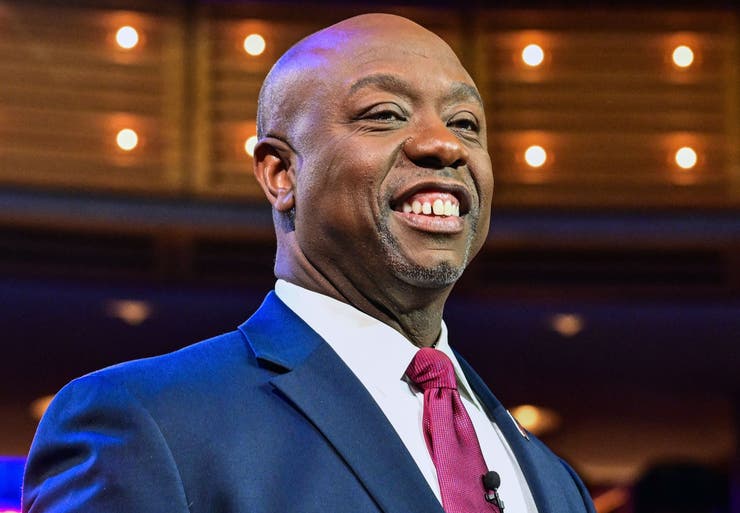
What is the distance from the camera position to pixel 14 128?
4.22 metres

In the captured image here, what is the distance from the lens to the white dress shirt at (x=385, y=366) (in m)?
1.53

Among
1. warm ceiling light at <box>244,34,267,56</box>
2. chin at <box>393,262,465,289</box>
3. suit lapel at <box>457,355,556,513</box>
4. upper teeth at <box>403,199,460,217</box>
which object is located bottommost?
suit lapel at <box>457,355,556,513</box>

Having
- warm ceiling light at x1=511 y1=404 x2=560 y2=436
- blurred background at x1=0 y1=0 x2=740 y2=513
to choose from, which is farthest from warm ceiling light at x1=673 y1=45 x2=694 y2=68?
warm ceiling light at x1=511 y1=404 x2=560 y2=436

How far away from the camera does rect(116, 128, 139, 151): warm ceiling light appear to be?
4.31m

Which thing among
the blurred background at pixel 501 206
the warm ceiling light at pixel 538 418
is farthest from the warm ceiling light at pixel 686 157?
the warm ceiling light at pixel 538 418

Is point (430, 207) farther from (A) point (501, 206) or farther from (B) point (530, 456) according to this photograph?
(A) point (501, 206)

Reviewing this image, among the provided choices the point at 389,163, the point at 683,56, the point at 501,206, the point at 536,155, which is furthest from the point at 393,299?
the point at 683,56

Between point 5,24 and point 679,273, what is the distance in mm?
2439

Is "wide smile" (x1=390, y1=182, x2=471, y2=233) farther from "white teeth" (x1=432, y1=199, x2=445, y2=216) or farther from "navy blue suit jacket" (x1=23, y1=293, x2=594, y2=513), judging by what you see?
"navy blue suit jacket" (x1=23, y1=293, x2=594, y2=513)

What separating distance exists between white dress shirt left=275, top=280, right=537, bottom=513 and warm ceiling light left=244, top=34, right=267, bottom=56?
290 centimetres

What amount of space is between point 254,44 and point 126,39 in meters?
0.43

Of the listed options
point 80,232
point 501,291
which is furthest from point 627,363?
point 80,232

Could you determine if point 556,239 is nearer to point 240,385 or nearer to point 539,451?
point 539,451

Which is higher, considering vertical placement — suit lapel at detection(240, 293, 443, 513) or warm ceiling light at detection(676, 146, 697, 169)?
warm ceiling light at detection(676, 146, 697, 169)
